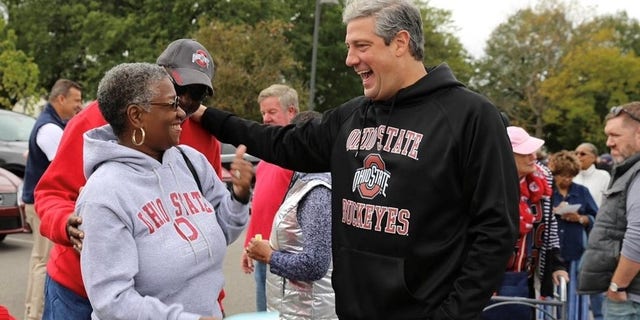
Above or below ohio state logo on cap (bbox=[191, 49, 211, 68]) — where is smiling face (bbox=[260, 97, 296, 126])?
below

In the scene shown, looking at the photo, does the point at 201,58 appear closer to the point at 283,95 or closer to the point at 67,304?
the point at 67,304

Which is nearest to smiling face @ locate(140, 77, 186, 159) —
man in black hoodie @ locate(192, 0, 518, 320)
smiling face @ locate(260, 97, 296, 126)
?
man in black hoodie @ locate(192, 0, 518, 320)

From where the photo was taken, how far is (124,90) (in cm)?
249

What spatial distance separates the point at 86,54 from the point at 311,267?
3485 cm

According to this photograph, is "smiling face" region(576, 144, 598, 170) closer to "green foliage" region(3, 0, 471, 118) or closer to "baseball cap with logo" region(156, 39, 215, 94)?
"baseball cap with logo" region(156, 39, 215, 94)

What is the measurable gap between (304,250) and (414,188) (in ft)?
3.55

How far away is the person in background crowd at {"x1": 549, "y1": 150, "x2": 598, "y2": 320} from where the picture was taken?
6.36 meters

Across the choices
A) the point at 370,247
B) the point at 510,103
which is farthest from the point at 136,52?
the point at 370,247

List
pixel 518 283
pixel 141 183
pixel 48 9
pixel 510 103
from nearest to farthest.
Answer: pixel 141 183 → pixel 518 283 → pixel 48 9 → pixel 510 103

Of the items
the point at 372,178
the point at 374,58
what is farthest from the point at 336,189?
the point at 374,58

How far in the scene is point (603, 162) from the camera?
41.5 ft

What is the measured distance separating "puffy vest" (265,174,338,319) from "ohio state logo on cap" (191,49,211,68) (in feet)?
2.64

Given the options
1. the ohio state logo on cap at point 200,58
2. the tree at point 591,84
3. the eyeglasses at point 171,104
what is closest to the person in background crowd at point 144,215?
the eyeglasses at point 171,104

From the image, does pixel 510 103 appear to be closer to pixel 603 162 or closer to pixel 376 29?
pixel 603 162
